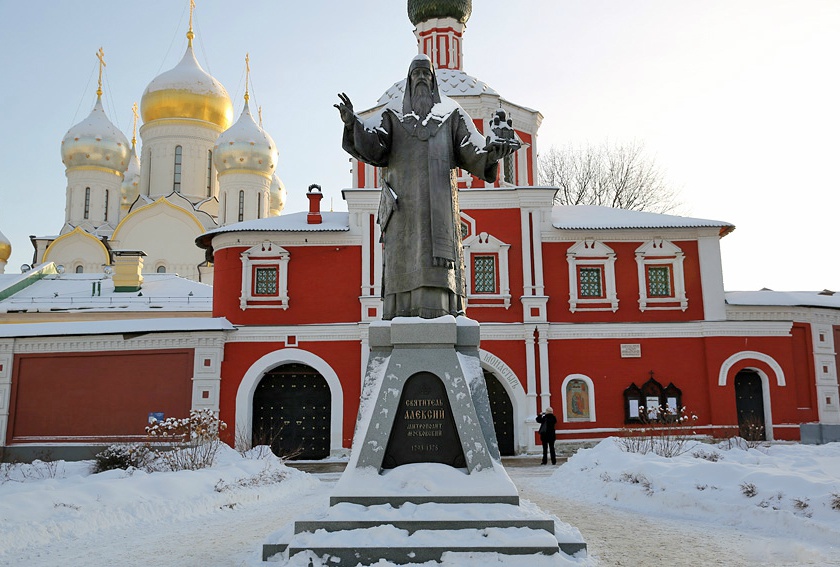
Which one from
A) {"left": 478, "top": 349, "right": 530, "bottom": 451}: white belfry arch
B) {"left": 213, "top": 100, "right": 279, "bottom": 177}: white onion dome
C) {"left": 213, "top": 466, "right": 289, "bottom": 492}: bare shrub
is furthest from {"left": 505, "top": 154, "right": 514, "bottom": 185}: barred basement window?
{"left": 213, "top": 100, "right": 279, "bottom": 177}: white onion dome

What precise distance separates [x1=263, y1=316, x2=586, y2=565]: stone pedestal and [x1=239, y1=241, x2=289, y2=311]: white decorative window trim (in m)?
14.2

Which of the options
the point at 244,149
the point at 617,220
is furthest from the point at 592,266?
the point at 244,149

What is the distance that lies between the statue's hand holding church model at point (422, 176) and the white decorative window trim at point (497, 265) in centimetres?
1322

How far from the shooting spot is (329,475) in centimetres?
1441

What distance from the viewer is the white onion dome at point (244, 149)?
33.9 m

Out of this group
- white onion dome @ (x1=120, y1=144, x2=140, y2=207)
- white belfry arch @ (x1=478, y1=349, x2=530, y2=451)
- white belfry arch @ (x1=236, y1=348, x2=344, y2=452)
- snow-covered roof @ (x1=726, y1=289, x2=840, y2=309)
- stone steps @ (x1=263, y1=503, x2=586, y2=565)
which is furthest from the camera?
white onion dome @ (x1=120, y1=144, x2=140, y2=207)

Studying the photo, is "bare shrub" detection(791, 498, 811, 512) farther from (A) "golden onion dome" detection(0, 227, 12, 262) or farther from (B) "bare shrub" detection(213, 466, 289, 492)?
(A) "golden onion dome" detection(0, 227, 12, 262)

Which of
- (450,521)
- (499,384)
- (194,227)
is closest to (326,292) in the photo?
(499,384)

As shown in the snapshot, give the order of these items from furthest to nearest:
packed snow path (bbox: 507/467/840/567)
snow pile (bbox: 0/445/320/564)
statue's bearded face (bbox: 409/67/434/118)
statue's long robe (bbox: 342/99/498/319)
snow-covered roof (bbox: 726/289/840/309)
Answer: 1. snow-covered roof (bbox: 726/289/840/309)
2. snow pile (bbox: 0/445/320/564)
3. statue's bearded face (bbox: 409/67/434/118)
4. statue's long robe (bbox: 342/99/498/319)
5. packed snow path (bbox: 507/467/840/567)

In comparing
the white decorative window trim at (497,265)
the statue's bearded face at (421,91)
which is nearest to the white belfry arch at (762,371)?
the white decorative window trim at (497,265)

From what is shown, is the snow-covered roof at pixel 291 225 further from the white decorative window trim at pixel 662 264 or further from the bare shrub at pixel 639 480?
the bare shrub at pixel 639 480

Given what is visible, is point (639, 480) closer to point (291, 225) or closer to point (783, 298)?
point (783, 298)

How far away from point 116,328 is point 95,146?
20.7 meters

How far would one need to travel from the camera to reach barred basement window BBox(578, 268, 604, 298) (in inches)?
Result: 778
